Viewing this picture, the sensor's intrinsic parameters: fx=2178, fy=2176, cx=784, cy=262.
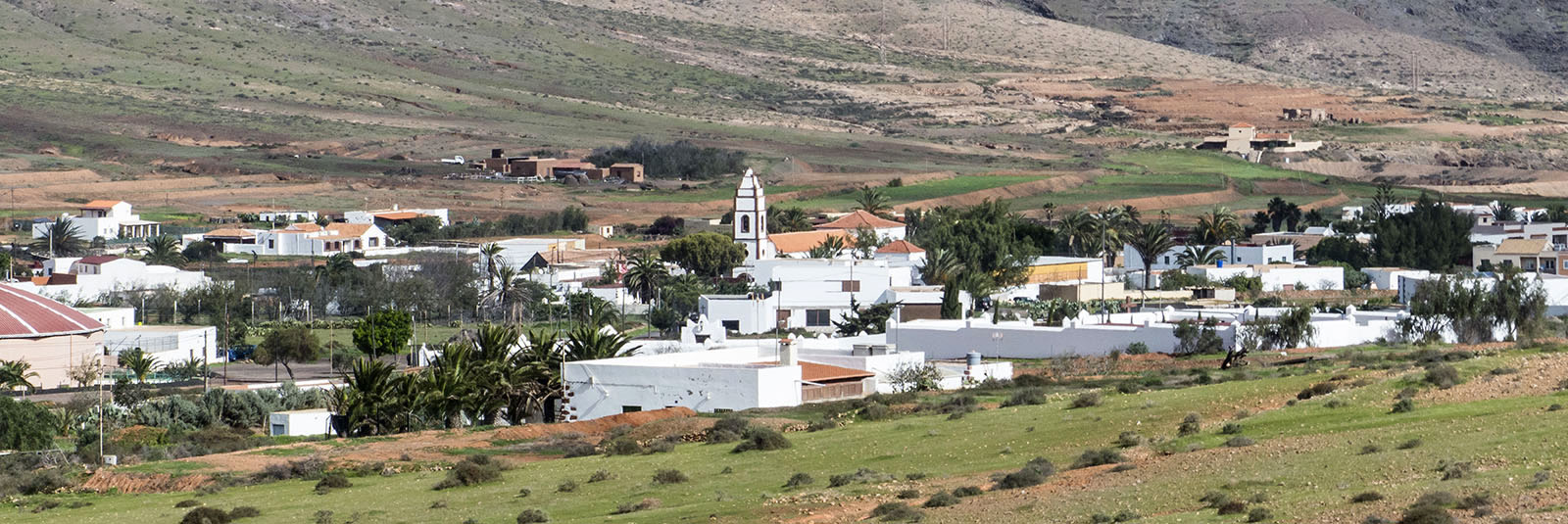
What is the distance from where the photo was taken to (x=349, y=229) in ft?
332

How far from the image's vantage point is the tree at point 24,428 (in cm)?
4034

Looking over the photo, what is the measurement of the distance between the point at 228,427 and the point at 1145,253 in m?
45.2

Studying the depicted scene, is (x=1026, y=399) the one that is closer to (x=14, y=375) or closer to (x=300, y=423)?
(x=300, y=423)

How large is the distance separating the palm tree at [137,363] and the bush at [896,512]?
36.2 metres

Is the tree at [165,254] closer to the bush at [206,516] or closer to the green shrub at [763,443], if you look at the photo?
the green shrub at [763,443]

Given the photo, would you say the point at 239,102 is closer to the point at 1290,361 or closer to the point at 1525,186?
the point at 1525,186

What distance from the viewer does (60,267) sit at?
83000mm

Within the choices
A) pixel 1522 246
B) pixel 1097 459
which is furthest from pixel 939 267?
pixel 1097 459

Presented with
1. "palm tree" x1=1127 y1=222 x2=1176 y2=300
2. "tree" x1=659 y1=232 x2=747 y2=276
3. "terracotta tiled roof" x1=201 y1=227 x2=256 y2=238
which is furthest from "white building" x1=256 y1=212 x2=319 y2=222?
"palm tree" x1=1127 y1=222 x2=1176 y2=300

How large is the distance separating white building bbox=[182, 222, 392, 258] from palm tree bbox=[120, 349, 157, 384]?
3956 cm

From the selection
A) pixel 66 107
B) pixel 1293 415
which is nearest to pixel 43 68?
pixel 66 107

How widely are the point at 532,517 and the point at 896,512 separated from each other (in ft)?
15.9

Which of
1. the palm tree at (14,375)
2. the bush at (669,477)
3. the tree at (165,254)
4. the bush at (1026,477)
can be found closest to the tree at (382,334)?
the palm tree at (14,375)

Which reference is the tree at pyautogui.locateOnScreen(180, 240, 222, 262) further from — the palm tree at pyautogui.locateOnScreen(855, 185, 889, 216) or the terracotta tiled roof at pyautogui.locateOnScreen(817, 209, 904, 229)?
the palm tree at pyautogui.locateOnScreen(855, 185, 889, 216)
